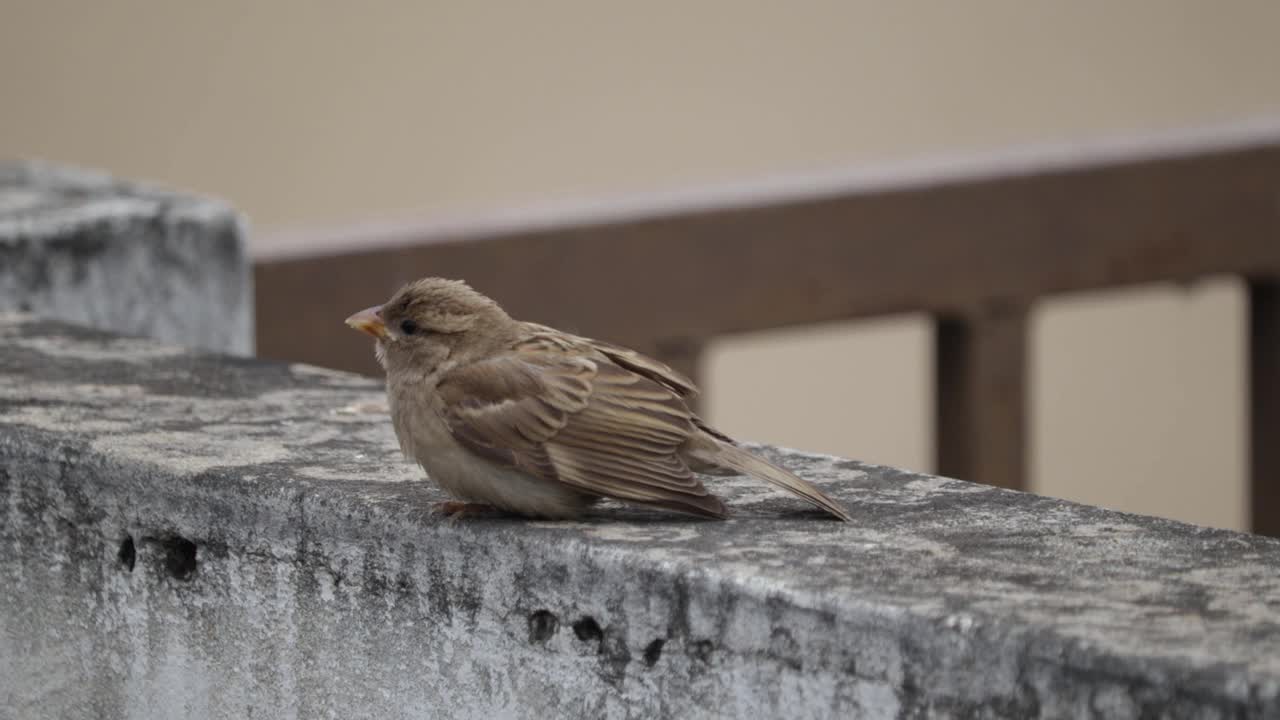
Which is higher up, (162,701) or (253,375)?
(253,375)

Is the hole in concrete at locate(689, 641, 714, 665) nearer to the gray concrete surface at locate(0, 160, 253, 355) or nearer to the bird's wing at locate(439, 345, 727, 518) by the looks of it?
the bird's wing at locate(439, 345, 727, 518)

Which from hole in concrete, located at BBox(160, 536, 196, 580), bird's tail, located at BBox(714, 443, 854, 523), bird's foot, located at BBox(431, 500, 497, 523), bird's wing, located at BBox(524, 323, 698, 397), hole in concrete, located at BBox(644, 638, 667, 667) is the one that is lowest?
hole in concrete, located at BBox(644, 638, 667, 667)

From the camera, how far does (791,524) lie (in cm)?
291

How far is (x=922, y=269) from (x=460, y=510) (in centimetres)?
379

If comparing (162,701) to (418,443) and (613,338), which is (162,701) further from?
(613,338)

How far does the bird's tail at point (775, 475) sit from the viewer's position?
286 centimetres

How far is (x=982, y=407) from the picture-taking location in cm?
627

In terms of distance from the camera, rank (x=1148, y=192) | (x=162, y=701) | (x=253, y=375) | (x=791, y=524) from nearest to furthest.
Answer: (x=791, y=524)
(x=162, y=701)
(x=253, y=375)
(x=1148, y=192)

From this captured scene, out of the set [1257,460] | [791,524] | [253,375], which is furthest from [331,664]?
[1257,460]

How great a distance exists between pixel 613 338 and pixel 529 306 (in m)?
0.27

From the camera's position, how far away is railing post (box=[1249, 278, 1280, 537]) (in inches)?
262

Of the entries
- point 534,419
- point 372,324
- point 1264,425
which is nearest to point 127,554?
point 372,324

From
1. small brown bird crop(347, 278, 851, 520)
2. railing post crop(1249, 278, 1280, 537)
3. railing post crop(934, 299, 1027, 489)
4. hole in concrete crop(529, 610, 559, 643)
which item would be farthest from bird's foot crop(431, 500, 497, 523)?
railing post crop(1249, 278, 1280, 537)

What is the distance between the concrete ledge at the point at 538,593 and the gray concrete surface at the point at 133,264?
0.94 m
